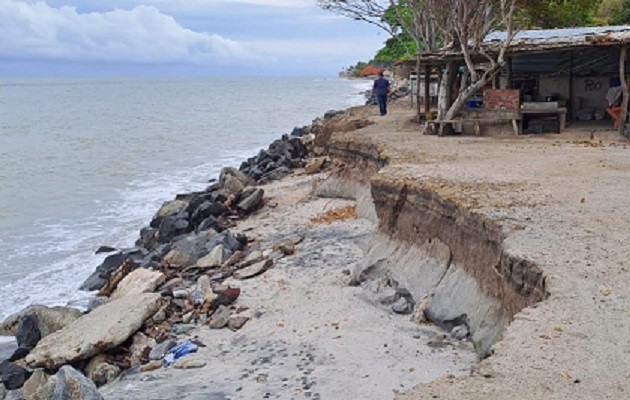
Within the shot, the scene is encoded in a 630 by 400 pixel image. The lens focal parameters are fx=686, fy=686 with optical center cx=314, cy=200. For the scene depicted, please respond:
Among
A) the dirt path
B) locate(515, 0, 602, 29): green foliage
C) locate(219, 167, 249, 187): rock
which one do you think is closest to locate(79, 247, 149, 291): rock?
locate(219, 167, 249, 187): rock

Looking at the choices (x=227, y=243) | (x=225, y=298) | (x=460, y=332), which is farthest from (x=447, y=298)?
(x=227, y=243)

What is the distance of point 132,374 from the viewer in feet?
28.8

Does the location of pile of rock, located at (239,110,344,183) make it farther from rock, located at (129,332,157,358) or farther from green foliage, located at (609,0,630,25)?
green foliage, located at (609,0,630,25)

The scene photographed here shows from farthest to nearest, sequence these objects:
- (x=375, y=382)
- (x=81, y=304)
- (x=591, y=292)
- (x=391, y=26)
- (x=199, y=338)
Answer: (x=391, y=26) → (x=81, y=304) → (x=199, y=338) → (x=375, y=382) → (x=591, y=292)

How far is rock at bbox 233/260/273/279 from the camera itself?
11.9 m

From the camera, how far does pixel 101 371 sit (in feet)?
29.7

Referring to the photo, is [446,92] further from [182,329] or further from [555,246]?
[555,246]

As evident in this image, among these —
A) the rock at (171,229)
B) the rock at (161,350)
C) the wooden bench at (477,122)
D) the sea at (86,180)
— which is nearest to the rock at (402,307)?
the rock at (161,350)

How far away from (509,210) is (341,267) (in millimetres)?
3641

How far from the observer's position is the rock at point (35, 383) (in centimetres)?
884

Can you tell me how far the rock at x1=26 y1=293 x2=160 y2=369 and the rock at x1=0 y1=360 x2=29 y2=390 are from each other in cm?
16

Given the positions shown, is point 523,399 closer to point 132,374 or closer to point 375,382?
point 375,382

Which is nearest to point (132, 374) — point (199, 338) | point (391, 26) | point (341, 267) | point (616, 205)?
point (199, 338)

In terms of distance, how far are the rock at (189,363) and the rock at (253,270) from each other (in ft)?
10.6
